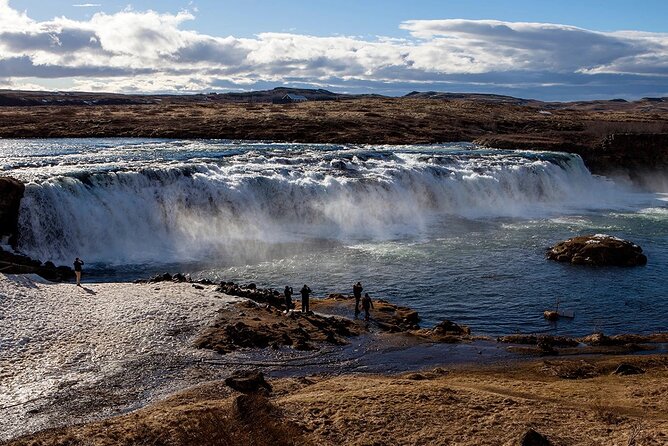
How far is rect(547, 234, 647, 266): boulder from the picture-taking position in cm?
3591

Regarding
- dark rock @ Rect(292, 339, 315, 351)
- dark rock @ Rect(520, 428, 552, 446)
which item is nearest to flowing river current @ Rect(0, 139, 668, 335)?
dark rock @ Rect(292, 339, 315, 351)

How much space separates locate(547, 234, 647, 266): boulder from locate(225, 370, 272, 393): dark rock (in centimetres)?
2246

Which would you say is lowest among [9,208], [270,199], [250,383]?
[250,383]

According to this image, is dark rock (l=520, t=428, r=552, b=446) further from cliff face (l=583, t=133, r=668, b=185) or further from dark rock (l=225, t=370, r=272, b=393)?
cliff face (l=583, t=133, r=668, b=185)

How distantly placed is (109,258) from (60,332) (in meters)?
14.0

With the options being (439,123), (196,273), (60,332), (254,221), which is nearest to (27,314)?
A: (60,332)

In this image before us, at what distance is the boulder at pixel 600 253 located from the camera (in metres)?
35.9

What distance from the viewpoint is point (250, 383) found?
1825 cm

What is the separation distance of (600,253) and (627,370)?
16.1 meters

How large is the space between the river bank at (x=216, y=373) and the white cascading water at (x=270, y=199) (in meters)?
9.45

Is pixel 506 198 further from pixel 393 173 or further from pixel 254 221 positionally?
pixel 254 221

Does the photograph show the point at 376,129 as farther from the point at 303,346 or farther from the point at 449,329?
the point at 303,346

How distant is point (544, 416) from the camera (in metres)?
16.0

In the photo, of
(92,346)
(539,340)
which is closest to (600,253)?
(539,340)
